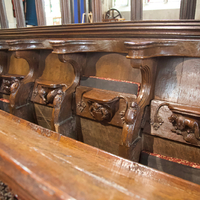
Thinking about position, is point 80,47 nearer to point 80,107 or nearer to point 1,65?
point 80,107

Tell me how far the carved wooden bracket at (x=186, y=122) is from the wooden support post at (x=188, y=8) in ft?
2.06

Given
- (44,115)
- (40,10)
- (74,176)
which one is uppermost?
(40,10)

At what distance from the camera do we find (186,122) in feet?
3.56

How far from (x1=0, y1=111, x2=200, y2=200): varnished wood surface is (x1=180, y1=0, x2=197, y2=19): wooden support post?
3.72ft

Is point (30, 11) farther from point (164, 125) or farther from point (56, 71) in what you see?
point (164, 125)

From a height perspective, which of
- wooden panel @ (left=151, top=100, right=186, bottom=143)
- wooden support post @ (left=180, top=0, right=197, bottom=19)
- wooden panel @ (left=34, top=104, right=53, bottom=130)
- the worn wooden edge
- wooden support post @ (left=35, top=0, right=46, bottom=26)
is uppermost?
wooden support post @ (left=35, top=0, right=46, bottom=26)

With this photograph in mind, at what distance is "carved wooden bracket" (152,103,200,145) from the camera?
1063 mm

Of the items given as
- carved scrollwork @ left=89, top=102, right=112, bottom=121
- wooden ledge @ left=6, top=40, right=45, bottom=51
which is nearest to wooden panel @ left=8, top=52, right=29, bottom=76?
wooden ledge @ left=6, top=40, right=45, bottom=51

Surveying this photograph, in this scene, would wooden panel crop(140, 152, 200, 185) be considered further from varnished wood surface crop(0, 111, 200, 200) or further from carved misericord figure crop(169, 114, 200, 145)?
varnished wood surface crop(0, 111, 200, 200)

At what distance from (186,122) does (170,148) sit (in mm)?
255

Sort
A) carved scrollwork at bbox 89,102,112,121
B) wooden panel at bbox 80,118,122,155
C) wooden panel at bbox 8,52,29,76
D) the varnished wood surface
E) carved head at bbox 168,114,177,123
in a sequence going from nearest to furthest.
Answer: the varnished wood surface < carved head at bbox 168,114,177,123 < carved scrollwork at bbox 89,102,112,121 < wooden panel at bbox 80,118,122,155 < wooden panel at bbox 8,52,29,76

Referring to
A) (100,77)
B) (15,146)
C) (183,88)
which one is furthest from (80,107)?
(15,146)

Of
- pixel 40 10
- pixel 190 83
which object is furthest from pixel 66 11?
pixel 190 83

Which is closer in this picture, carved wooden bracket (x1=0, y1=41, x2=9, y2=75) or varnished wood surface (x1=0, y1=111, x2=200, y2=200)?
varnished wood surface (x1=0, y1=111, x2=200, y2=200)
